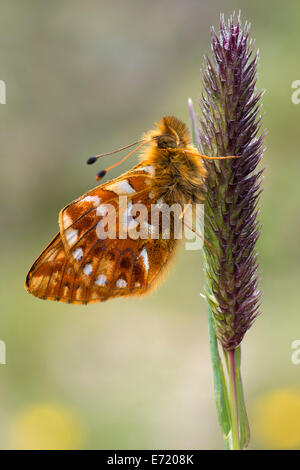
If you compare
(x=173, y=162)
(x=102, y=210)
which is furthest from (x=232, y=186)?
(x=102, y=210)

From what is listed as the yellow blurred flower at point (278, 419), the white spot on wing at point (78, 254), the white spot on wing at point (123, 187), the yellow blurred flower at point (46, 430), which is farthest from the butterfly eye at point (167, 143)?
the yellow blurred flower at point (46, 430)

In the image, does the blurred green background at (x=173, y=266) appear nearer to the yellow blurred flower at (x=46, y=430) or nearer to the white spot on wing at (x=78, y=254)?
the yellow blurred flower at (x=46, y=430)

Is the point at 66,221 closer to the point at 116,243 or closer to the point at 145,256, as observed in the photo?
the point at 116,243

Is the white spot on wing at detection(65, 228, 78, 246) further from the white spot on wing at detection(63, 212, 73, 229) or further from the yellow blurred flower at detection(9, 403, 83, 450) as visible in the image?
the yellow blurred flower at detection(9, 403, 83, 450)

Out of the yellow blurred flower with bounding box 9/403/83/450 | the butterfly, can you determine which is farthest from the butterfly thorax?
the yellow blurred flower with bounding box 9/403/83/450

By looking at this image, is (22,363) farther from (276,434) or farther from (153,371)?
(276,434)

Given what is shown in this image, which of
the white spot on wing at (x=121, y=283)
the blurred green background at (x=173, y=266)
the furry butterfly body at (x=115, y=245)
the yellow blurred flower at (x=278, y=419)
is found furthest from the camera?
the blurred green background at (x=173, y=266)
